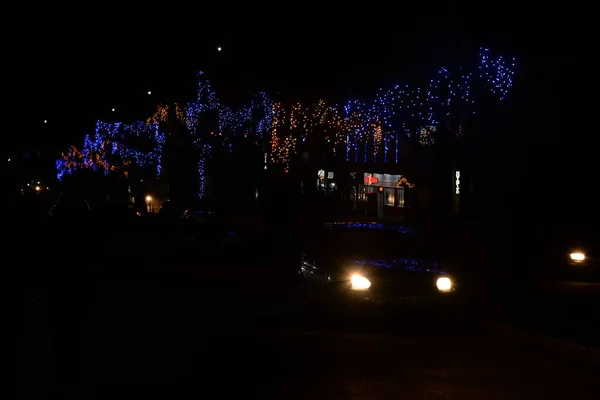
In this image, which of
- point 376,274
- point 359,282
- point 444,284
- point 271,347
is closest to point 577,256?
point 444,284

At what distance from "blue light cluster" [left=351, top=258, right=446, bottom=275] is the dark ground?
0.74 meters

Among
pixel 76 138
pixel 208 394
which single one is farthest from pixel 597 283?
pixel 76 138

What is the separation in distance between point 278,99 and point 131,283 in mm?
22805

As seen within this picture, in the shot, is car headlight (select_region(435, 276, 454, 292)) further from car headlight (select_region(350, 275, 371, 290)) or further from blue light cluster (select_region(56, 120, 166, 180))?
blue light cluster (select_region(56, 120, 166, 180))

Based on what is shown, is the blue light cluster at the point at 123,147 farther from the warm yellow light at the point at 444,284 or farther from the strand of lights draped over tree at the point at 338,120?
the warm yellow light at the point at 444,284

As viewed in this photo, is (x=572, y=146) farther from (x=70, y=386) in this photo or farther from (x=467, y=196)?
(x=70, y=386)

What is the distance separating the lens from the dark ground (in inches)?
334

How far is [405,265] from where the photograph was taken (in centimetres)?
1303

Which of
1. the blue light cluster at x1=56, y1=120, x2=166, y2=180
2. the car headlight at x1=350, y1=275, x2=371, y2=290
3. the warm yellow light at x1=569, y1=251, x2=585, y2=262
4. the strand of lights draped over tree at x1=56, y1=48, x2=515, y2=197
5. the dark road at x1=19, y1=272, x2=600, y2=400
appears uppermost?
the blue light cluster at x1=56, y1=120, x2=166, y2=180

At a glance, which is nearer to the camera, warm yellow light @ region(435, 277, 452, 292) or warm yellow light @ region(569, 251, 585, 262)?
warm yellow light @ region(435, 277, 452, 292)

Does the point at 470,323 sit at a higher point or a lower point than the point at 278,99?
lower

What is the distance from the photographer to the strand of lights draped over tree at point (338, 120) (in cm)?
2712

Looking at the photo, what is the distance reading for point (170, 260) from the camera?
2681 cm

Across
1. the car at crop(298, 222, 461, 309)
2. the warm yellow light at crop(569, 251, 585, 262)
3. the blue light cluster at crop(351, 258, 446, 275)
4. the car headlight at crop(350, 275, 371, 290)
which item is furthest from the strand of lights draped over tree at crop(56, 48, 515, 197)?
the car headlight at crop(350, 275, 371, 290)
